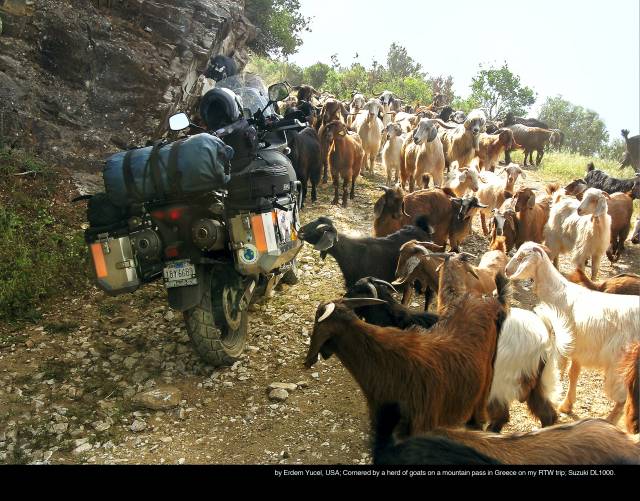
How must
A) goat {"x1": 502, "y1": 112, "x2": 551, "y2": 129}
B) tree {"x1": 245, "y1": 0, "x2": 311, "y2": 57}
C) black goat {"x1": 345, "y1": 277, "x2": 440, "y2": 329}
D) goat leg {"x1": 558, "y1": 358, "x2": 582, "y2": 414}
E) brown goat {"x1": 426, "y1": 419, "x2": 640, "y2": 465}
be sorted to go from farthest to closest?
1. goat {"x1": 502, "y1": 112, "x2": 551, "y2": 129}
2. tree {"x1": 245, "y1": 0, "x2": 311, "y2": 57}
3. goat leg {"x1": 558, "y1": 358, "x2": 582, "y2": 414}
4. black goat {"x1": 345, "y1": 277, "x2": 440, "y2": 329}
5. brown goat {"x1": 426, "y1": 419, "x2": 640, "y2": 465}

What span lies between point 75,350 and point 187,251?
165cm

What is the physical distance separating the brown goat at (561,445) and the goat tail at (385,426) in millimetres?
257

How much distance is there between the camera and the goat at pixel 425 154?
37.7ft

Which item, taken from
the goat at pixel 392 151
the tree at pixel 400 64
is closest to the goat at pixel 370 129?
the goat at pixel 392 151

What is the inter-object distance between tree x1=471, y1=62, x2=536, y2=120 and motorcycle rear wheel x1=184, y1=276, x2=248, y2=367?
22.5m

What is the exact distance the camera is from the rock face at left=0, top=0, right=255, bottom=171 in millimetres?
7941

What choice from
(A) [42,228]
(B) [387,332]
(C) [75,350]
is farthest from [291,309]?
(A) [42,228]

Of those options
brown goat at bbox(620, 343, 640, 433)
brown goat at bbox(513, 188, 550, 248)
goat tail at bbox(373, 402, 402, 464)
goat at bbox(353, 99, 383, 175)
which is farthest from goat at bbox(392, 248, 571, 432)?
goat at bbox(353, 99, 383, 175)

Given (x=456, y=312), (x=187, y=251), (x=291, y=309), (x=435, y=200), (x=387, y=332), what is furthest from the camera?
(x=435, y=200)

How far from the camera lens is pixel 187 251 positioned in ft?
14.9

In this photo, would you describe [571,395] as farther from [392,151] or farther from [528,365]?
[392,151]

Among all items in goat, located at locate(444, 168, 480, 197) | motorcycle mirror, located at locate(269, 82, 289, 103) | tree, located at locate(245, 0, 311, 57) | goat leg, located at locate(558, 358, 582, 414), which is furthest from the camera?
tree, located at locate(245, 0, 311, 57)

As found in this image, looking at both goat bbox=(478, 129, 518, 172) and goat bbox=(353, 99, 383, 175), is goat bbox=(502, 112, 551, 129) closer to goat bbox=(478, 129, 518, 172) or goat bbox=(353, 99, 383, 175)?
goat bbox=(478, 129, 518, 172)
